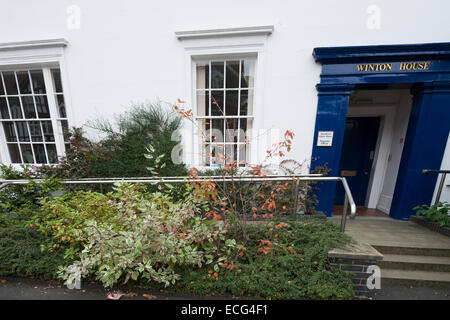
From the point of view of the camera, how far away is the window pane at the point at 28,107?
4012 mm

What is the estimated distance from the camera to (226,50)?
325 centimetres

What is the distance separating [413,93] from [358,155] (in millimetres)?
1562

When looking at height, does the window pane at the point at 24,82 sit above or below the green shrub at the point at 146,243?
above

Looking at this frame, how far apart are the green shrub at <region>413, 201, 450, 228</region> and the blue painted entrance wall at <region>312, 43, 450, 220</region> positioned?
170 millimetres

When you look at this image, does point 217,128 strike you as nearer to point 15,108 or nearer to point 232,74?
point 232,74

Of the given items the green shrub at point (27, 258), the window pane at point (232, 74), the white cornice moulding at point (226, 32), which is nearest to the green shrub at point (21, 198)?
the green shrub at point (27, 258)

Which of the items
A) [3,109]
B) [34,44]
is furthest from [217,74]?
[3,109]

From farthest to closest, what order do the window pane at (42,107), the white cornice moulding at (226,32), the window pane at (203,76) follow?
the window pane at (42,107), the window pane at (203,76), the white cornice moulding at (226,32)

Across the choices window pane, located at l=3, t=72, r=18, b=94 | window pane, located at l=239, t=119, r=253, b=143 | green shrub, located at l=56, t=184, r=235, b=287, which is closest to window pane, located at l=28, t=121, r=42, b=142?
window pane, located at l=3, t=72, r=18, b=94

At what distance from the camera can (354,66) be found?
9.89 feet

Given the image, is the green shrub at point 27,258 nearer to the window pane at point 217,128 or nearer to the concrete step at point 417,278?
the window pane at point 217,128

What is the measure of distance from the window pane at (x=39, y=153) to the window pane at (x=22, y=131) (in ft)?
0.99

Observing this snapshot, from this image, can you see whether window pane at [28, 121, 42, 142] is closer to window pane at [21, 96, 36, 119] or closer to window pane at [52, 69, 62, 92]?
window pane at [21, 96, 36, 119]

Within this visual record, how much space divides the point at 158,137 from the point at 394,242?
4.42 meters
